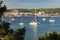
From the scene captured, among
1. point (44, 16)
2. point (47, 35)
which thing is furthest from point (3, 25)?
point (44, 16)

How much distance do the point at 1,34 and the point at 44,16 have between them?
115 metres

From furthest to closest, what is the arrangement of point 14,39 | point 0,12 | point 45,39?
point 0,12
point 14,39
point 45,39

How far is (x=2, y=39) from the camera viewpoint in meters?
9.34

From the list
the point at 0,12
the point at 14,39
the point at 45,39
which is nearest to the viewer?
the point at 45,39

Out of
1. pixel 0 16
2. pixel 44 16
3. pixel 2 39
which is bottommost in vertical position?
pixel 44 16

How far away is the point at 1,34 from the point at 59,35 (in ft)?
7.45

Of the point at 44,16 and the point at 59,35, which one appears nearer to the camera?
the point at 59,35

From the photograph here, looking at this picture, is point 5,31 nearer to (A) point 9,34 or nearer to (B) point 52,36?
(A) point 9,34

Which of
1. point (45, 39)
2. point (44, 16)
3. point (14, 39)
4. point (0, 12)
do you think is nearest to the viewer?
point (45, 39)

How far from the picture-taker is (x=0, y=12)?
31.9 ft

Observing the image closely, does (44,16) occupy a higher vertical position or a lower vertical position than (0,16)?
lower

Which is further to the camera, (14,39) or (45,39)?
(14,39)

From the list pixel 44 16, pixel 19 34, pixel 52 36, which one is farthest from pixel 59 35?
pixel 44 16

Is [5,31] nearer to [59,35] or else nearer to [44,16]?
[59,35]
